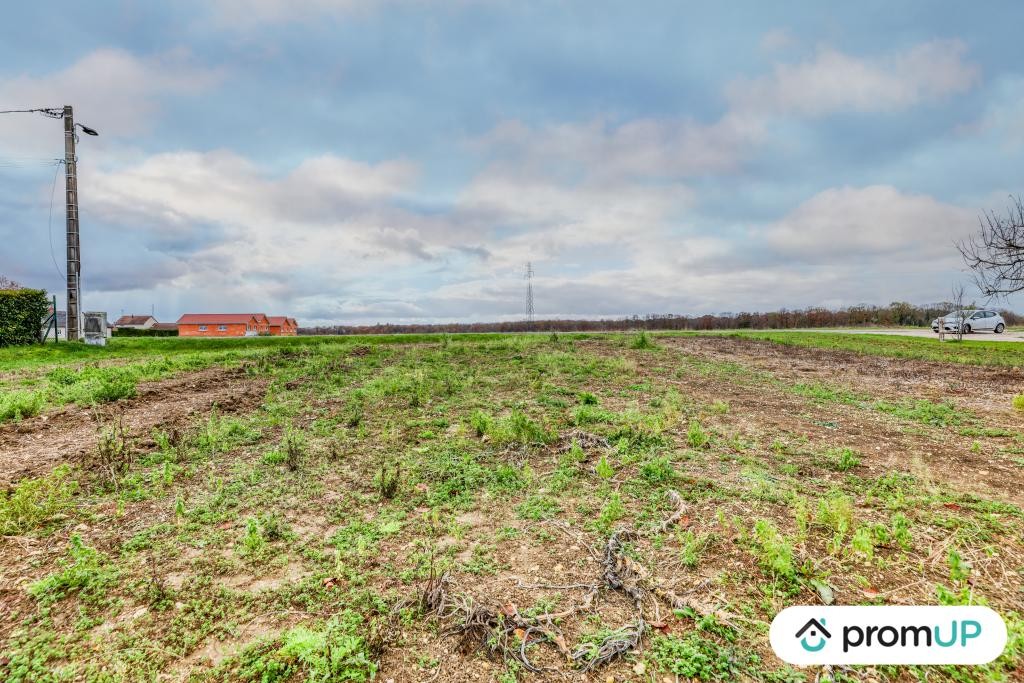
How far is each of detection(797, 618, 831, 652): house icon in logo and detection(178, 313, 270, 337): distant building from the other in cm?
6715

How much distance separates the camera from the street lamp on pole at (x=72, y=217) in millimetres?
18641

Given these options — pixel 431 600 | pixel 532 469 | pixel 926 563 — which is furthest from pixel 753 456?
pixel 431 600

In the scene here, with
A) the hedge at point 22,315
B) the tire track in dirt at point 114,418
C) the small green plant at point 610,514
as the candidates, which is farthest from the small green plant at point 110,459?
the hedge at point 22,315

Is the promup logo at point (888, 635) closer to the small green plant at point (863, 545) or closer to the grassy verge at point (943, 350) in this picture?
the small green plant at point (863, 545)

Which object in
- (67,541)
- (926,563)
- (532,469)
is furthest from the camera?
(532,469)

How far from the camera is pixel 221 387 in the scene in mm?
9812

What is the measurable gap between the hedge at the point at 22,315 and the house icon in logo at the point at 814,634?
25276 millimetres

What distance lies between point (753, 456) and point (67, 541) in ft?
23.7

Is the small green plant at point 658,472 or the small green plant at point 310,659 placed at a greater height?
the small green plant at point 658,472

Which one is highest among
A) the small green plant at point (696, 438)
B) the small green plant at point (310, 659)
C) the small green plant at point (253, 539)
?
the small green plant at point (696, 438)

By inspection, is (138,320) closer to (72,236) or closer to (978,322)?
(72,236)

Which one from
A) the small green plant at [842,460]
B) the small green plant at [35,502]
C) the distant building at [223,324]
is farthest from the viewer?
the distant building at [223,324]

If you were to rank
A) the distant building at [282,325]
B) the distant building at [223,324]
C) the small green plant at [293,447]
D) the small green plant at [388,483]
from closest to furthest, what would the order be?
1. the small green plant at [388,483]
2. the small green plant at [293,447]
3. the distant building at [223,324]
4. the distant building at [282,325]

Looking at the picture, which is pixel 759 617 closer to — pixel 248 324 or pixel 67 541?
pixel 67 541
